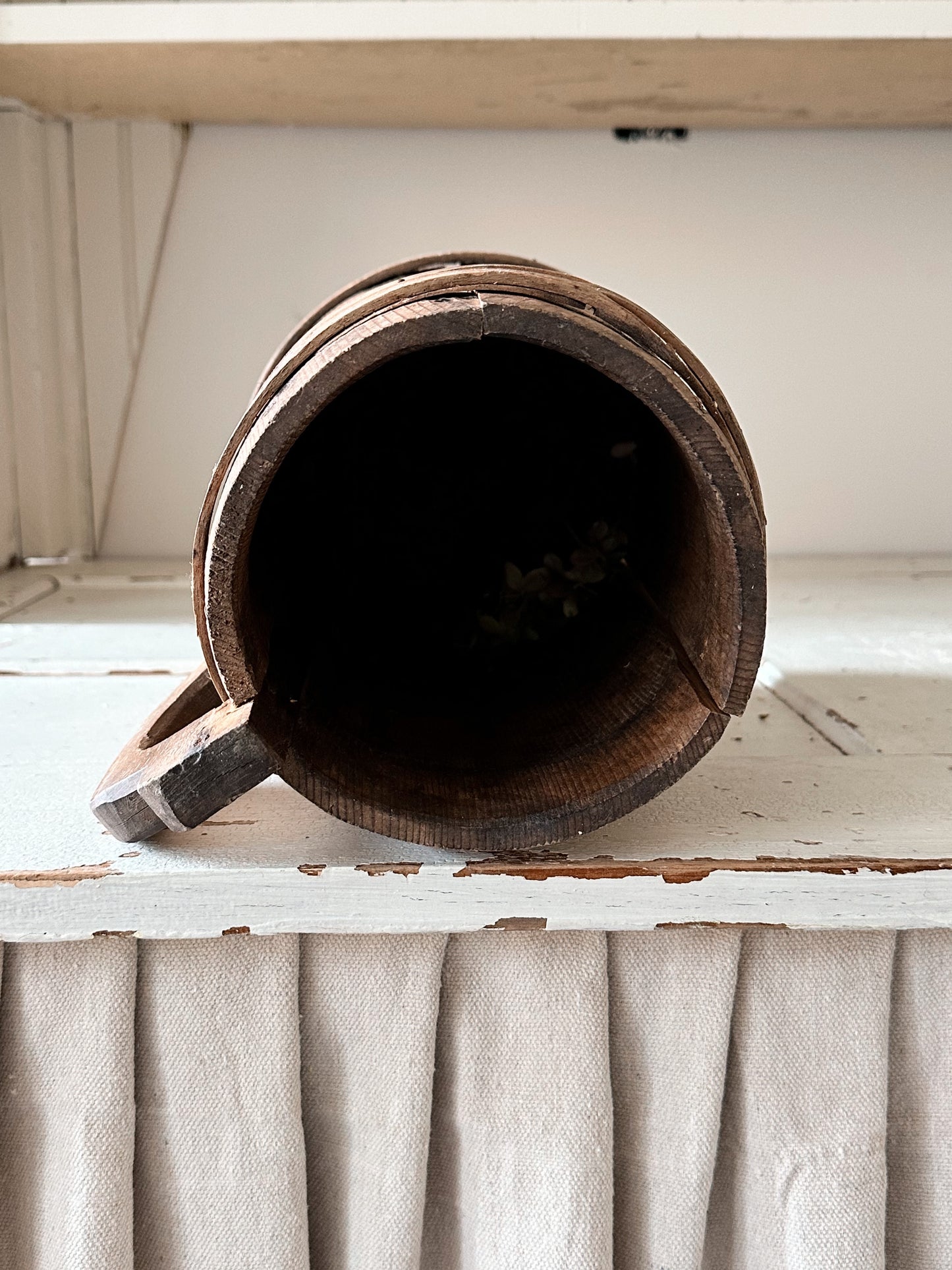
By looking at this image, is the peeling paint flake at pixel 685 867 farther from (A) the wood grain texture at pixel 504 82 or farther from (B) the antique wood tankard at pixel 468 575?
(A) the wood grain texture at pixel 504 82

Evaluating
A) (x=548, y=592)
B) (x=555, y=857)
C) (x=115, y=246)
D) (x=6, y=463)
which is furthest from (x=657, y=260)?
(x=555, y=857)

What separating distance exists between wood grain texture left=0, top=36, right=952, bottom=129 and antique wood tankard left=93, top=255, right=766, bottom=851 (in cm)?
47

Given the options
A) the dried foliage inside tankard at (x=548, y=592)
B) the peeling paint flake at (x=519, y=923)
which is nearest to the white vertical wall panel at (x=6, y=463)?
the dried foliage inside tankard at (x=548, y=592)

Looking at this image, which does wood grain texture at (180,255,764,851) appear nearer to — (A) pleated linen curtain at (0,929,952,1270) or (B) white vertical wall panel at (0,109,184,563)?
(A) pleated linen curtain at (0,929,952,1270)

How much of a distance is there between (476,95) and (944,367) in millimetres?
841

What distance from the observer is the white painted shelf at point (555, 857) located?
512 mm

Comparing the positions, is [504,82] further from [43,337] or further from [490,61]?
[43,337]

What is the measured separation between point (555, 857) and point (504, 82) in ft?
3.59

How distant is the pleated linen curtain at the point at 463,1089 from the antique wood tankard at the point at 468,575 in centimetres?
10

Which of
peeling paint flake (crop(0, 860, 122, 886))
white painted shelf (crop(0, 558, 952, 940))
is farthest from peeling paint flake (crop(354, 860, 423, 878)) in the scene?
peeling paint flake (crop(0, 860, 122, 886))

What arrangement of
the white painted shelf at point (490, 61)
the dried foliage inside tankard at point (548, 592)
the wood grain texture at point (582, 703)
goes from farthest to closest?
the white painted shelf at point (490, 61) → the dried foliage inside tankard at point (548, 592) → the wood grain texture at point (582, 703)

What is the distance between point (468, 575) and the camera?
3.05 feet

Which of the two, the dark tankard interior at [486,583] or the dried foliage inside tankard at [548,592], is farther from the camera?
the dried foliage inside tankard at [548,592]

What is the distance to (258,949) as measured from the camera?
0.54m
